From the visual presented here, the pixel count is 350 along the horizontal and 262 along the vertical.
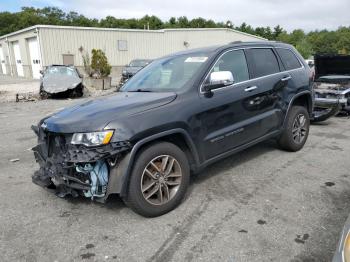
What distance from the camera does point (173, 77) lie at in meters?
4.55

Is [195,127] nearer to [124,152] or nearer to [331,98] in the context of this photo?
[124,152]

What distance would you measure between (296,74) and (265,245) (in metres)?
3.39

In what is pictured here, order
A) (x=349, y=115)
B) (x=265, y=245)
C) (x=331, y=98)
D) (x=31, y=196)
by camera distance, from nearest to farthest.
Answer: (x=265, y=245) < (x=31, y=196) < (x=331, y=98) < (x=349, y=115)

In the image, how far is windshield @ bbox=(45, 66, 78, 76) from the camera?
16561 mm

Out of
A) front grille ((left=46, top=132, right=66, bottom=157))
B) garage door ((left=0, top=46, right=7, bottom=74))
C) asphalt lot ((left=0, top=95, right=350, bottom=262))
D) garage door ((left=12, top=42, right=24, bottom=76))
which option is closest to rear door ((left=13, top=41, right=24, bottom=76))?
garage door ((left=12, top=42, right=24, bottom=76))

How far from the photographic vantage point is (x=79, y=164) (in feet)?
11.5

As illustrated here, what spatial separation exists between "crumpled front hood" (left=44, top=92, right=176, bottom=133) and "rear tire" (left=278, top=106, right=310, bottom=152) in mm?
2447

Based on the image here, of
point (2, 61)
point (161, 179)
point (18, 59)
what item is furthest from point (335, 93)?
point (2, 61)

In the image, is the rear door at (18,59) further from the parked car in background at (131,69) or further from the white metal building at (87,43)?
the parked car in background at (131,69)

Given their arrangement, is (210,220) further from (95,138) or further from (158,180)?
(95,138)

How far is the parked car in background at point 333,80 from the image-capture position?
28.2 feet

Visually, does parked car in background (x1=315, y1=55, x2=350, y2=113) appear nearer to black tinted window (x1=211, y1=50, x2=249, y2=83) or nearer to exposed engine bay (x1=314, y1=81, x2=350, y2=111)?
exposed engine bay (x1=314, y1=81, x2=350, y2=111)

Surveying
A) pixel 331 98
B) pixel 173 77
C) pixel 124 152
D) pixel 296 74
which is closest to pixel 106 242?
pixel 124 152

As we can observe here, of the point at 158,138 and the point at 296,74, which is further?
the point at 296,74
